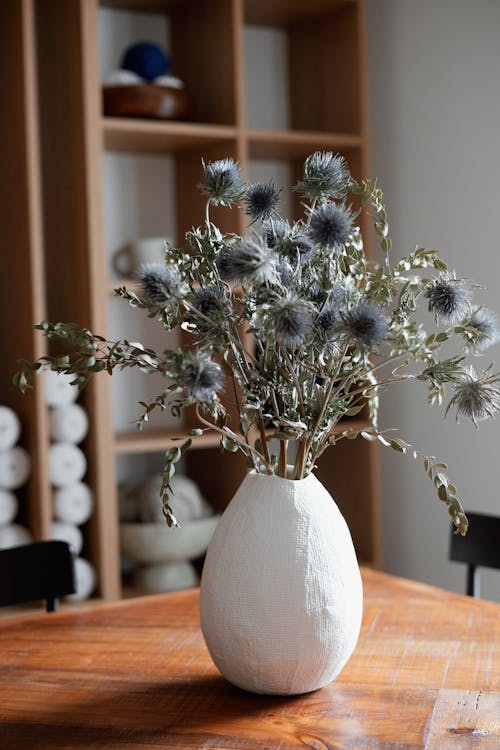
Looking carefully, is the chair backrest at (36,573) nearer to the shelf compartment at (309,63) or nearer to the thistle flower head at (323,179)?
the thistle flower head at (323,179)

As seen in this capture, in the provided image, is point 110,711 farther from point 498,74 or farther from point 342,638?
point 498,74

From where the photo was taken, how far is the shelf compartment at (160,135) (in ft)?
9.11

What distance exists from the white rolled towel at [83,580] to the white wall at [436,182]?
103cm

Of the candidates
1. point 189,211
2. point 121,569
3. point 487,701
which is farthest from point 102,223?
point 487,701

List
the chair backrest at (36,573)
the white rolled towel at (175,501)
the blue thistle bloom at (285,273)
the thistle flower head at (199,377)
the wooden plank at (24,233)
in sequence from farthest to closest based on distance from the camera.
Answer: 1. the white rolled towel at (175,501)
2. the wooden plank at (24,233)
3. the chair backrest at (36,573)
4. the blue thistle bloom at (285,273)
5. the thistle flower head at (199,377)

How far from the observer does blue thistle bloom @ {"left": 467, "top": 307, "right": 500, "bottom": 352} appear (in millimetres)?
1263

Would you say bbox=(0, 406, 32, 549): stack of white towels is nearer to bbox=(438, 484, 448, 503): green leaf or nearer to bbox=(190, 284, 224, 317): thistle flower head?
bbox=(190, 284, 224, 317): thistle flower head

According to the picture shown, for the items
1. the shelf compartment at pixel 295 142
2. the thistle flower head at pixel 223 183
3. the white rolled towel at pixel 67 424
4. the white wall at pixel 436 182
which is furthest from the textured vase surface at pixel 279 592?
the shelf compartment at pixel 295 142

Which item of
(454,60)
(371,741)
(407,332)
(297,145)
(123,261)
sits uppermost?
(454,60)

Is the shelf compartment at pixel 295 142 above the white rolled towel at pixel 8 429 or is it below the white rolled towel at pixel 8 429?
above

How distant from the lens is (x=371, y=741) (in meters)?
A: 1.13

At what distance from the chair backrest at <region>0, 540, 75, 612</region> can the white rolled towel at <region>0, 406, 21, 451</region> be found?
860mm

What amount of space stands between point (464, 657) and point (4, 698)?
63 cm

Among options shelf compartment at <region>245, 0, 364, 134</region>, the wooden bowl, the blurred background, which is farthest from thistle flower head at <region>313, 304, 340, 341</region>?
shelf compartment at <region>245, 0, 364, 134</region>
